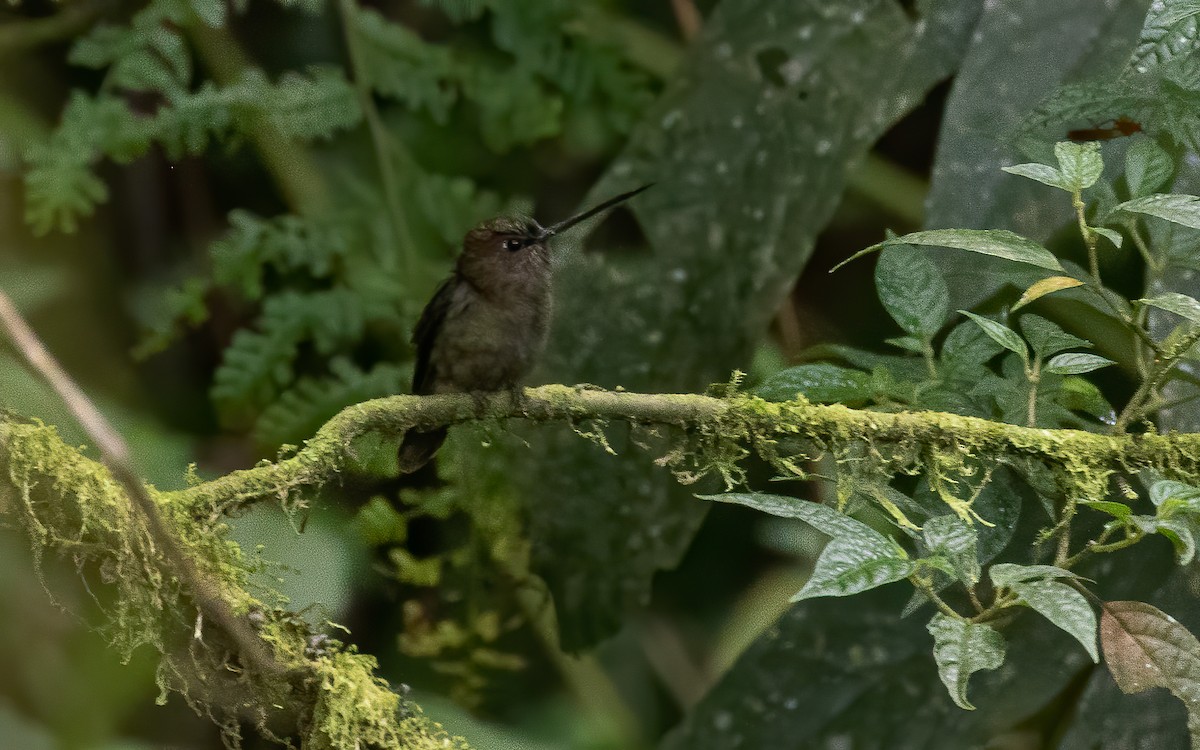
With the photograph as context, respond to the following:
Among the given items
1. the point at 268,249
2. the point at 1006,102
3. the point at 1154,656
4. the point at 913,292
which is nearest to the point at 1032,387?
the point at 913,292

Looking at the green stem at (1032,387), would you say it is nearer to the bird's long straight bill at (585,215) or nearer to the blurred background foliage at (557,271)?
the blurred background foliage at (557,271)

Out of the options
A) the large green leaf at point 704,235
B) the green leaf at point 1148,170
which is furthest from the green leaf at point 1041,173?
the large green leaf at point 704,235

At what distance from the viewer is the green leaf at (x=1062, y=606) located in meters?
0.77

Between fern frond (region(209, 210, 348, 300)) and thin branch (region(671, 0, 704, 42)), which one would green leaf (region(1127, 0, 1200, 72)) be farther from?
fern frond (region(209, 210, 348, 300))

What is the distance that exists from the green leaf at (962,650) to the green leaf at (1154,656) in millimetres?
114

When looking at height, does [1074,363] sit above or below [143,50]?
below

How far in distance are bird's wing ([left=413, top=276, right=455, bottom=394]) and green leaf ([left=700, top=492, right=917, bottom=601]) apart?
2.20 ft

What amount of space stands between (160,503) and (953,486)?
780 mm

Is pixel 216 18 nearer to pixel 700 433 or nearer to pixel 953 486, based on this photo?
pixel 700 433

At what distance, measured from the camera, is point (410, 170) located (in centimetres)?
190

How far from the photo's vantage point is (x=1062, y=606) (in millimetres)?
791

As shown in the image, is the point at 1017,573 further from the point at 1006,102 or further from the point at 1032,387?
the point at 1006,102

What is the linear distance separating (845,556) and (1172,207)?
42 centimetres

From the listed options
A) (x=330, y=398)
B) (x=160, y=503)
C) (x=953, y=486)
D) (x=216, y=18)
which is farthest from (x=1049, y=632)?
(x=216, y=18)
